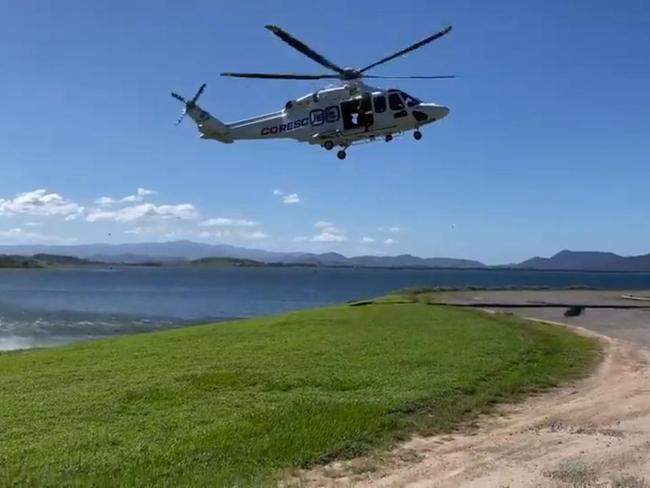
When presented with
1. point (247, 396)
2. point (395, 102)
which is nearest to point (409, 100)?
point (395, 102)

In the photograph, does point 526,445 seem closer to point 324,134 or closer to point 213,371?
point 213,371

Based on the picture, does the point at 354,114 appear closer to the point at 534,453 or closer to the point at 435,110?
the point at 435,110

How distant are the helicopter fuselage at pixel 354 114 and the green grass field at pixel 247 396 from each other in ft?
18.3

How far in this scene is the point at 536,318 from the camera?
28.0m

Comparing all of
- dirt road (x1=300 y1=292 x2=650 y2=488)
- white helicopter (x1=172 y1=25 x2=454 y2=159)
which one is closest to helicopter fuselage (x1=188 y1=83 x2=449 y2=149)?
white helicopter (x1=172 y1=25 x2=454 y2=159)

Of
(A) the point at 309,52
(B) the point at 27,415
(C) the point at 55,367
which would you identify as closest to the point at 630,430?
(B) the point at 27,415

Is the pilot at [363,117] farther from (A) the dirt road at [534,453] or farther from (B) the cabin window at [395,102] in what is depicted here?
(A) the dirt road at [534,453]

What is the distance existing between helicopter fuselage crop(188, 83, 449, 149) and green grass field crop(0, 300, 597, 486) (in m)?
5.58

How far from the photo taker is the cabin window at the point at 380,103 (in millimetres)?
20781

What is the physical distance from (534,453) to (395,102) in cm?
1293

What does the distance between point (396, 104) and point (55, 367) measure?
1100cm

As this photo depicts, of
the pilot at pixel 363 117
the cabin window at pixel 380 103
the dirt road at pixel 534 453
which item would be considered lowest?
the dirt road at pixel 534 453

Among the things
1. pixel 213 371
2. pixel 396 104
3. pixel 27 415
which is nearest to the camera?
pixel 27 415

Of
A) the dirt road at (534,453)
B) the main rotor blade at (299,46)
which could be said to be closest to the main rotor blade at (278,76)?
the main rotor blade at (299,46)
